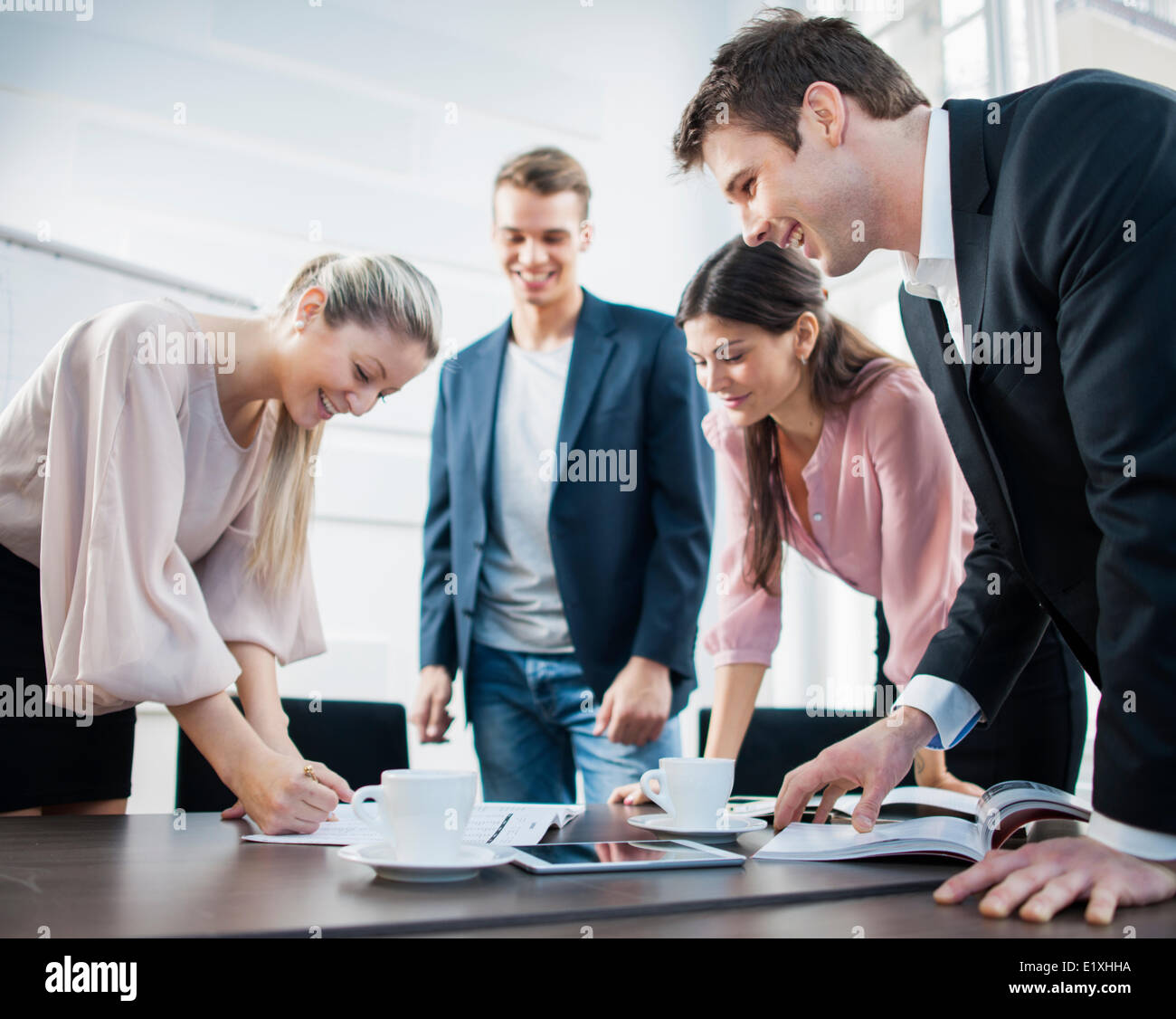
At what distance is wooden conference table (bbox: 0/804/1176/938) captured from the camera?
1.95 feet

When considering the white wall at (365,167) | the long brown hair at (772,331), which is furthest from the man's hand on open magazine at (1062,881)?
the white wall at (365,167)

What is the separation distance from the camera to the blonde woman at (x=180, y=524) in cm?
108

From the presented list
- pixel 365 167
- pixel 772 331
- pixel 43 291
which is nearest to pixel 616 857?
pixel 772 331

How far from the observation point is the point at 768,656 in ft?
5.68

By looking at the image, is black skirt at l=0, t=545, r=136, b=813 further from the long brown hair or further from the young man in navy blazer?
the long brown hair

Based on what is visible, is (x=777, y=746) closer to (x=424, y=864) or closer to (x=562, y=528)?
(x=562, y=528)

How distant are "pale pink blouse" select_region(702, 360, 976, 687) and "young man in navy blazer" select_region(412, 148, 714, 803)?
0.21m

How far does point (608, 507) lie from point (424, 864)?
1.35 m

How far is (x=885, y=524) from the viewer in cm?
164

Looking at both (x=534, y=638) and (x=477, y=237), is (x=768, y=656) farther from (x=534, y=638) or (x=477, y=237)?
(x=477, y=237)

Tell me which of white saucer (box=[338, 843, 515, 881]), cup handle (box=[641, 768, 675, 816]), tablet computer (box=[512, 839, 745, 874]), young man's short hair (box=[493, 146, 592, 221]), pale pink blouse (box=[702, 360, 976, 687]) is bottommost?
cup handle (box=[641, 768, 675, 816])

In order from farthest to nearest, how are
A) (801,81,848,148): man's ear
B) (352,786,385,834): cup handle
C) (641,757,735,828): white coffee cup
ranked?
(801,81,848,148): man's ear
(641,757,735,828): white coffee cup
(352,786,385,834): cup handle

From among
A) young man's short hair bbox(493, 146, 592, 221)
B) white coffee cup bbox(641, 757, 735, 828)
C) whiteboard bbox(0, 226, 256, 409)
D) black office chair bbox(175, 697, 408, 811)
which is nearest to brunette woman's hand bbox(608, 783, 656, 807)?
white coffee cup bbox(641, 757, 735, 828)

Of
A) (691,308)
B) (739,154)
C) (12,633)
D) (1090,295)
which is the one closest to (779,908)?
(1090,295)
